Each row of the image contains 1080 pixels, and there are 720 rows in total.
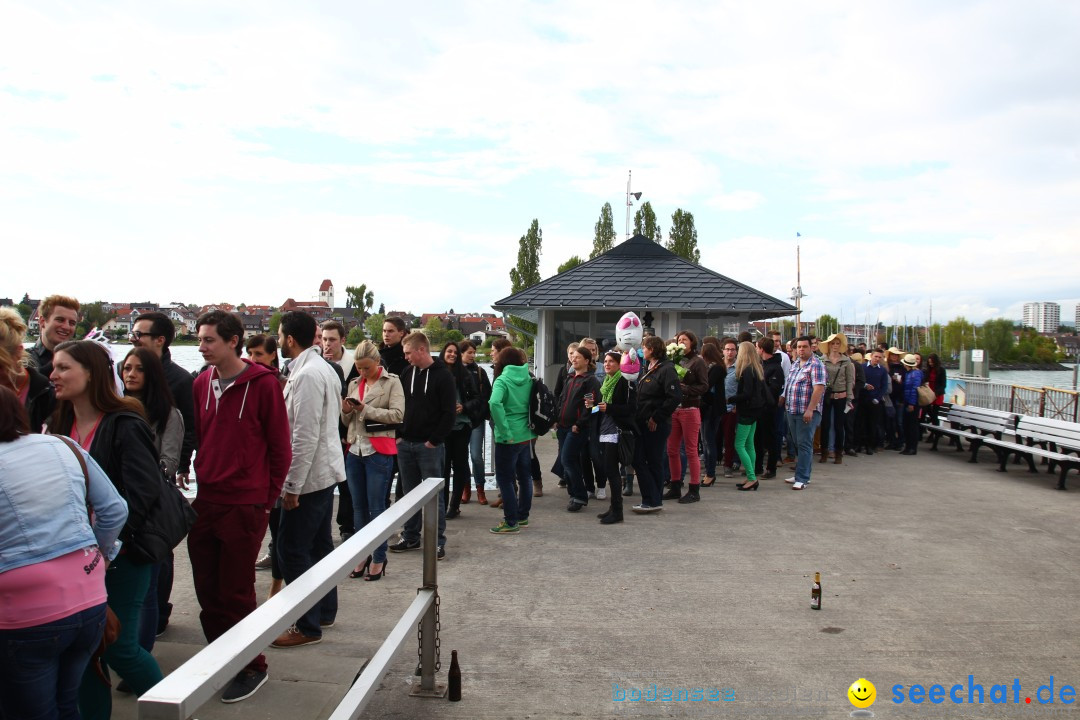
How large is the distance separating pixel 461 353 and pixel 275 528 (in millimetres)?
3432

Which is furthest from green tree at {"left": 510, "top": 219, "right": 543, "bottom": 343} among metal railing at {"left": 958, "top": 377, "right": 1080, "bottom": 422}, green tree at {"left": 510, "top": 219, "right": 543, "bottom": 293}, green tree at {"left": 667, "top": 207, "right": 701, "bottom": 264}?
metal railing at {"left": 958, "top": 377, "right": 1080, "bottom": 422}

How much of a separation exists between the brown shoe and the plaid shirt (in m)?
7.09

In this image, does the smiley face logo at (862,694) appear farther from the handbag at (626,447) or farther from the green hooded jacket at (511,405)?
the green hooded jacket at (511,405)

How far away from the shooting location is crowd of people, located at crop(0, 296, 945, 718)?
2621mm

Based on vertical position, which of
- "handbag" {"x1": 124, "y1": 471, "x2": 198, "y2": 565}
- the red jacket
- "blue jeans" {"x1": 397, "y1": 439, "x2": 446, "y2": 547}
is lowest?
"blue jeans" {"x1": 397, "y1": 439, "x2": 446, "y2": 547}

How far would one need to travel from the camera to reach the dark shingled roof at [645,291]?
1547 centimetres

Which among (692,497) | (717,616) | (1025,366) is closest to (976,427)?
(692,497)

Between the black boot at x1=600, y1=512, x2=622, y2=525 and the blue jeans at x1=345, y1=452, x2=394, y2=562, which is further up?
the blue jeans at x1=345, y1=452, x2=394, y2=562

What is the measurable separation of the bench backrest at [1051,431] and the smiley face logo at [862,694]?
7.85m

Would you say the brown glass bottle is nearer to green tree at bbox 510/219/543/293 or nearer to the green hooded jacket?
the green hooded jacket

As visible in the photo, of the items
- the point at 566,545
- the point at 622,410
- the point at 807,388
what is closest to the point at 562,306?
the point at 807,388

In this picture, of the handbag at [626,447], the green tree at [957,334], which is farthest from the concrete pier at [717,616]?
the green tree at [957,334]

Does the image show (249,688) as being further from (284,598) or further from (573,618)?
(573,618)

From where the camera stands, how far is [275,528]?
213 inches
